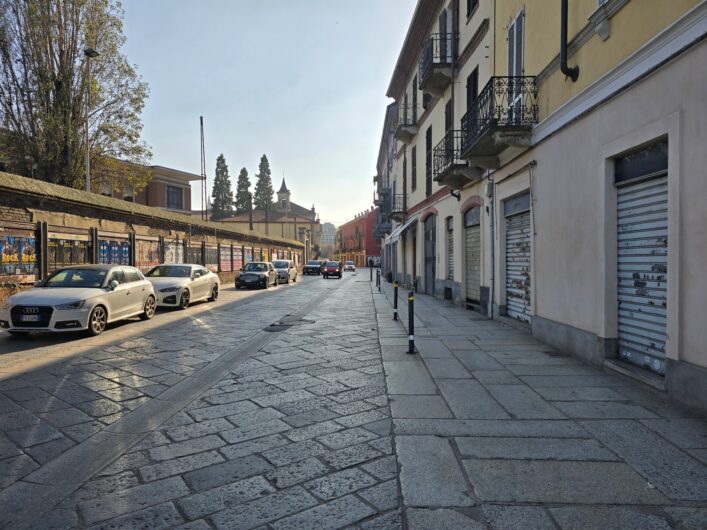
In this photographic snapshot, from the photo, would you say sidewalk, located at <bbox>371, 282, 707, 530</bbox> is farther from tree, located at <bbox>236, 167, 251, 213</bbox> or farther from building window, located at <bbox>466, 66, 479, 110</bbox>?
tree, located at <bbox>236, 167, 251, 213</bbox>

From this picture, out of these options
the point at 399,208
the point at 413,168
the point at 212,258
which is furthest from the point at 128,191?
the point at 413,168

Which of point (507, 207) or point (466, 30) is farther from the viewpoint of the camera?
point (466, 30)

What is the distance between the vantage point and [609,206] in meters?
6.12

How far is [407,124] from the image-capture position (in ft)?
70.1

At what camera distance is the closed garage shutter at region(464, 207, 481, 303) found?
12.8 meters

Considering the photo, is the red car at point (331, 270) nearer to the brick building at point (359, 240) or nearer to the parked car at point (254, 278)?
the parked car at point (254, 278)

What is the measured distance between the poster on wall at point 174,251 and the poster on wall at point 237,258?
8.34 m

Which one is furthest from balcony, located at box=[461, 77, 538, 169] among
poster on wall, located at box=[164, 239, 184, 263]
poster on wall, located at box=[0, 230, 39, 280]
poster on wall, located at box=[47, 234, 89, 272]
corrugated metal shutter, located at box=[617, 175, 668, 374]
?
poster on wall, located at box=[164, 239, 184, 263]

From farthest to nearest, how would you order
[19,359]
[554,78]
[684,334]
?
[554,78]
[19,359]
[684,334]

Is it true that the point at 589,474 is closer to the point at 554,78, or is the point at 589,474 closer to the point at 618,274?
the point at 618,274

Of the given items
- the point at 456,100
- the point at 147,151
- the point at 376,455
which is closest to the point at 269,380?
the point at 376,455

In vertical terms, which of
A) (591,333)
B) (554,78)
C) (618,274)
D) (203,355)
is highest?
(554,78)

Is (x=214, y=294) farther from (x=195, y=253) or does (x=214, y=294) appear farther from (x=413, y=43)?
(x=413, y=43)

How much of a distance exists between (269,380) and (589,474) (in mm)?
3694
